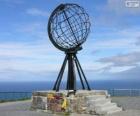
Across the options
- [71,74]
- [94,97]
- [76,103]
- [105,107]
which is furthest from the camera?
[71,74]

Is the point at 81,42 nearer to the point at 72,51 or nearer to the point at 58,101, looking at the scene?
the point at 72,51

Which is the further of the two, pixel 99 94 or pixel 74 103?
pixel 99 94

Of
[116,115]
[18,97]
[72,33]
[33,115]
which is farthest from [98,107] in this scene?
[18,97]

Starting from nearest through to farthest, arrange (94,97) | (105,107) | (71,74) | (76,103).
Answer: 1. (76,103)
2. (105,107)
3. (94,97)
4. (71,74)

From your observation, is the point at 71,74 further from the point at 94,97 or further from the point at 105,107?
the point at 105,107

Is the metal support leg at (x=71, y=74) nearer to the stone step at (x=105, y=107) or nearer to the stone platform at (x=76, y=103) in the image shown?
the stone platform at (x=76, y=103)

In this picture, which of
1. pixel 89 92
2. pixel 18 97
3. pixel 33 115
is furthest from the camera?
pixel 18 97

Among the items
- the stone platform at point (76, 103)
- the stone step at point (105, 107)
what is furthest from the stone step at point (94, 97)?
the stone step at point (105, 107)

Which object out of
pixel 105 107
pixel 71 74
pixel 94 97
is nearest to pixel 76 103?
pixel 94 97

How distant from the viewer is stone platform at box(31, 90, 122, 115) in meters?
26.9

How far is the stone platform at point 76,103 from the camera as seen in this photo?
88.1 ft

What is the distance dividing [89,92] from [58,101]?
75.5 inches

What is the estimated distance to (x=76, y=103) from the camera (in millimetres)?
27094

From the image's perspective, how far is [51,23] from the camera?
98.2ft
